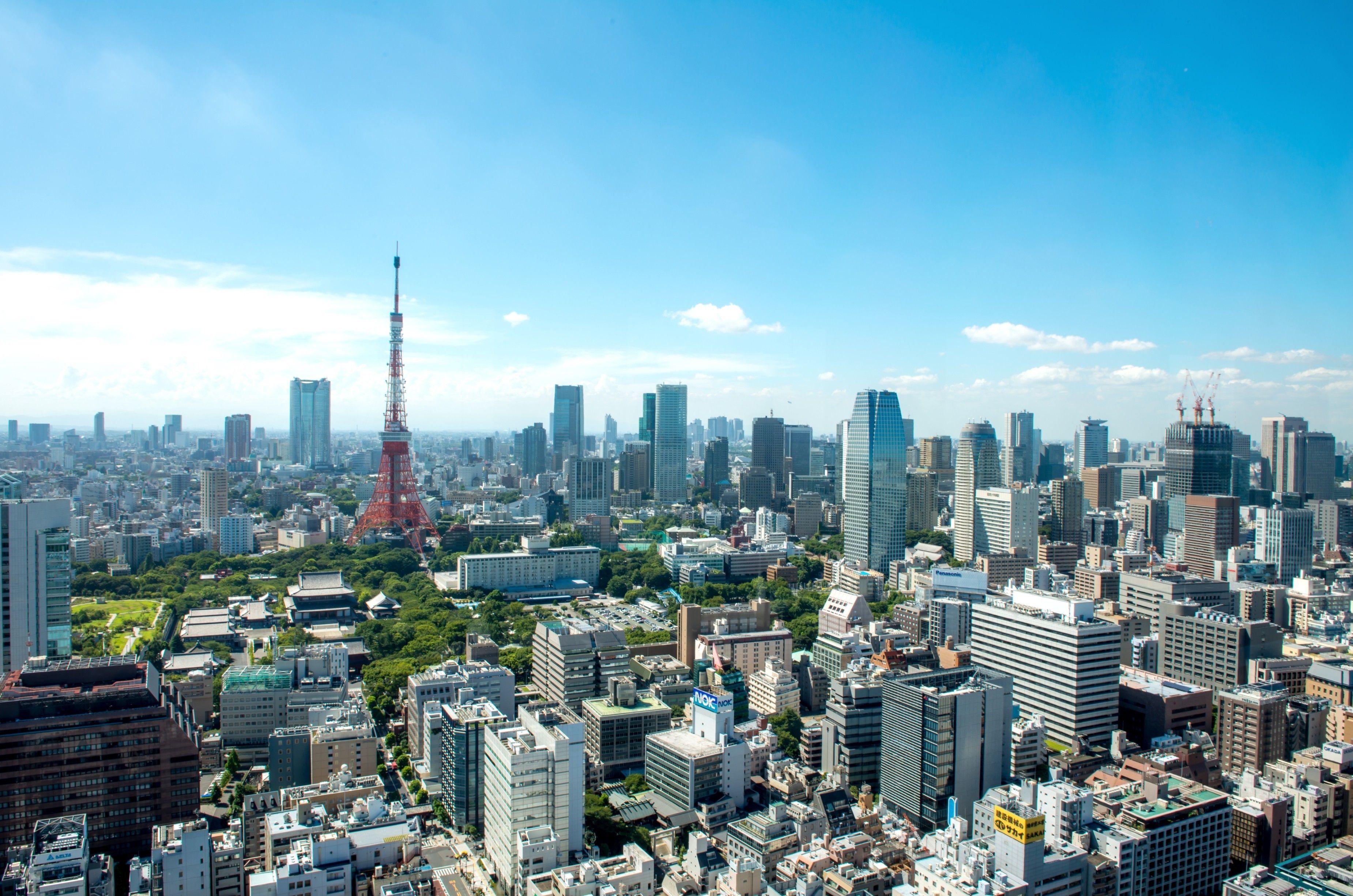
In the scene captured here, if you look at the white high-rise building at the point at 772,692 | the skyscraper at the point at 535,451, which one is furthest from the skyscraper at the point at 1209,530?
the skyscraper at the point at 535,451

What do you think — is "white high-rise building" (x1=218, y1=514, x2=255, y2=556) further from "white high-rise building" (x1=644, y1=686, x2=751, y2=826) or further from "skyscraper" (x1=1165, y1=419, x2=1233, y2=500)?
"skyscraper" (x1=1165, y1=419, x2=1233, y2=500)

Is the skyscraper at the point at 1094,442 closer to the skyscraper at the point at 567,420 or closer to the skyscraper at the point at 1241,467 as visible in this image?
the skyscraper at the point at 1241,467

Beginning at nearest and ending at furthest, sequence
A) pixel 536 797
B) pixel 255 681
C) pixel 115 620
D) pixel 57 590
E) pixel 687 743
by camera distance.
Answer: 1. pixel 536 797
2. pixel 687 743
3. pixel 255 681
4. pixel 57 590
5. pixel 115 620

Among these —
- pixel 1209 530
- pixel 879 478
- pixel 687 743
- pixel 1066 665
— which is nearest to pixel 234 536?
pixel 879 478

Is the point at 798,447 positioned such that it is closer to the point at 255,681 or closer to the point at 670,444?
the point at 670,444

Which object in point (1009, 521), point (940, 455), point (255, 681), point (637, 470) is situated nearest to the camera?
point (255, 681)

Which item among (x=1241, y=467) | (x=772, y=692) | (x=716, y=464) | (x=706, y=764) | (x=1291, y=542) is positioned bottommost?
(x=772, y=692)

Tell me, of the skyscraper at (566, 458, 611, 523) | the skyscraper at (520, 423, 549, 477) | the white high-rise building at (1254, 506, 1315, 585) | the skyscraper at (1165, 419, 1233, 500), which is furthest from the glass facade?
the skyscraper at (520, 423, 549, 477)
